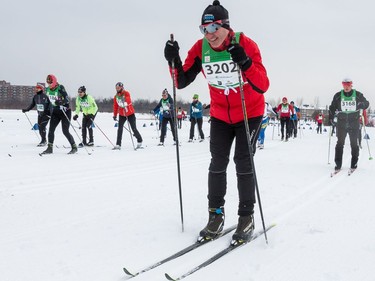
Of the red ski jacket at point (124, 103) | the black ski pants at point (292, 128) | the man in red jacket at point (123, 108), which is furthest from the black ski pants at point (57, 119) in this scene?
the black ski pants at point (292, 128)

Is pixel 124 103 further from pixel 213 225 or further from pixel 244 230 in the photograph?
pixel 244 230

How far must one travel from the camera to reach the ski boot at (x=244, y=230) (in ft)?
9.00

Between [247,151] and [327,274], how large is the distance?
1128mm

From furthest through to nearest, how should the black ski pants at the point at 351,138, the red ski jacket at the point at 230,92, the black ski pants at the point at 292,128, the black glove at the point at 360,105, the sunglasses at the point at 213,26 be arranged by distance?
the black ski pants at the point at 292,128
the black ski pants at the point at 351,138
the black glove at the point at 360,105
the red ski jacket at the point at 230,92
the sunglasses at the point at 213,26

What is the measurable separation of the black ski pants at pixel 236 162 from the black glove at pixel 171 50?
66 cm

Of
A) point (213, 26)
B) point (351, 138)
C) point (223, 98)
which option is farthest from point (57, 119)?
point (351, 138)

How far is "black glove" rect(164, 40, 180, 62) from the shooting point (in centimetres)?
283

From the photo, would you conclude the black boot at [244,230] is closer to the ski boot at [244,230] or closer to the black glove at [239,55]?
the ski boot at [244,230]

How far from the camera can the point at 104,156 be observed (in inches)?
327

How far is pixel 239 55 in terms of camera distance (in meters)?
2.42

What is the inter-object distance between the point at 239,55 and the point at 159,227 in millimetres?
1745

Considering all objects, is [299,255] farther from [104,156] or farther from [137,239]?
[104,156]

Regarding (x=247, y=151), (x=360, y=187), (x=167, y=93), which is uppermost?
(x=167, y=93)

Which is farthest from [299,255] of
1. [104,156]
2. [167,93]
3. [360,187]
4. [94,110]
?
[167,93]
